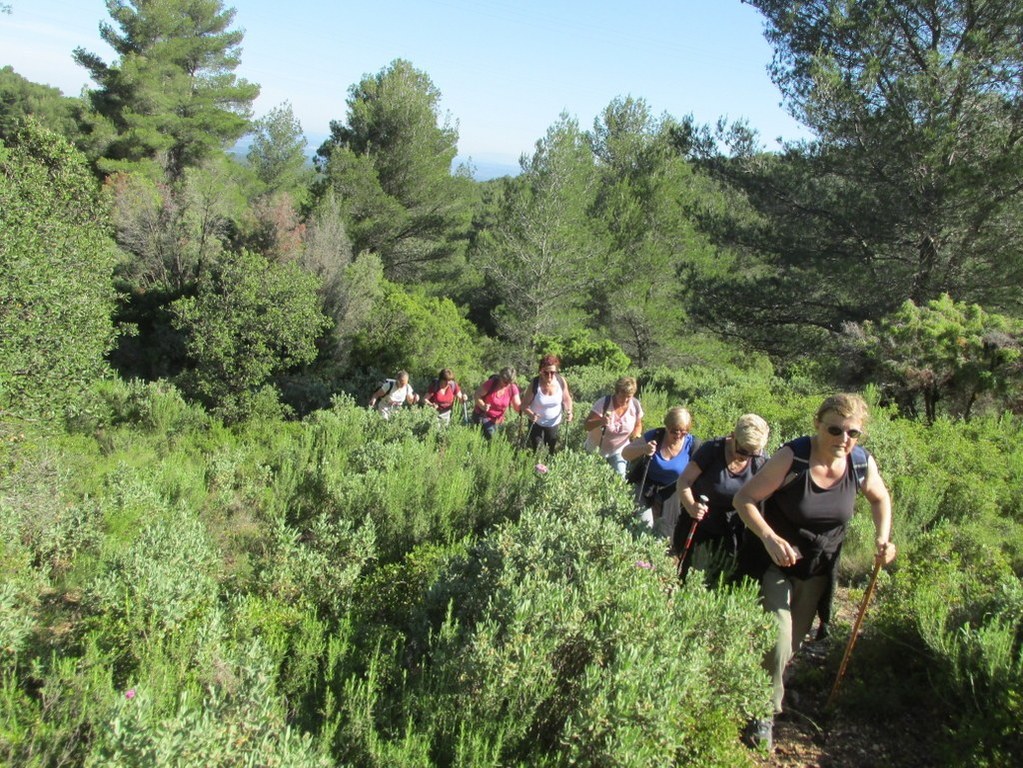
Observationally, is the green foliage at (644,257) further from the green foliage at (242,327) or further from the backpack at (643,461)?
the backpack at (643,461)

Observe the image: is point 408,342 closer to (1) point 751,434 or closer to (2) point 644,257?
(2) point 644,257

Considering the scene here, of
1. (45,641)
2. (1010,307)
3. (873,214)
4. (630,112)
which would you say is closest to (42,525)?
(45,641)

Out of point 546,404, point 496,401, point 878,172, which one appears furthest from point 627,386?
point 878,172

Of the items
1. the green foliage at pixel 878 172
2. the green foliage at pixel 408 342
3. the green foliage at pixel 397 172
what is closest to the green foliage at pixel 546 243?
the green foliage at pixel 397 172

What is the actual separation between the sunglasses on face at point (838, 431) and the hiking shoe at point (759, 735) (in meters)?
1.28

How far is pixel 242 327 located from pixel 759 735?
401 inches

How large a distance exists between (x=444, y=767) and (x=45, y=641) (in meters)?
2.17

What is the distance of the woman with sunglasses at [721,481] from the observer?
3832 millimetres

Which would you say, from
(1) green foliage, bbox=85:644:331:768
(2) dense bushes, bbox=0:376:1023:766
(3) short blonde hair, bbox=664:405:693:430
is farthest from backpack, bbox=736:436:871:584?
(1) green foliage, bbox=85:644:331:768

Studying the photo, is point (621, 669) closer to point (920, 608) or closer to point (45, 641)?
point (920, 608)

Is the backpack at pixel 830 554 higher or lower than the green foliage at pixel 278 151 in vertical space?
lower

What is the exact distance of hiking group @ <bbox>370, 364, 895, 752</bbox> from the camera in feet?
10.5

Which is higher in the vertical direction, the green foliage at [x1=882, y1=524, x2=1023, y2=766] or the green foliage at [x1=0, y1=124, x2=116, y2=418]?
the green foliage at [x1=0, y1=124, x2=116, y2=418]

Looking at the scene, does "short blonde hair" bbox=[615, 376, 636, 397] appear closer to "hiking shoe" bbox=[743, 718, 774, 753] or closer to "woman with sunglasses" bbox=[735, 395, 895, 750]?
"woman with sunglasses" bbox=[735, 395, 895, 750]
